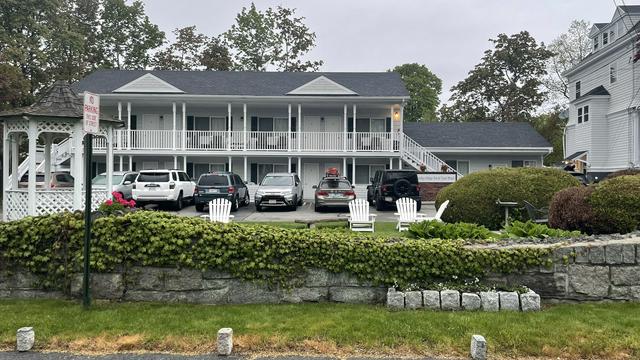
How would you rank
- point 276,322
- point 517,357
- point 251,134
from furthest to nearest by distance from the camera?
1. point 251,134
2. point 276,322
3. point 517,357

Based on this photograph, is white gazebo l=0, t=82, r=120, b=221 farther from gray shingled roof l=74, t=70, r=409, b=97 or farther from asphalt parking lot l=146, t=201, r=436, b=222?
gray shingled roof l=74, t=70, r=409, b=97

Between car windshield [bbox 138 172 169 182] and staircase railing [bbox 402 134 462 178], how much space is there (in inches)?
517

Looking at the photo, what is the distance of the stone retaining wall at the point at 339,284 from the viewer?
19.9 ft

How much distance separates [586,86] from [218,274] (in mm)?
31801

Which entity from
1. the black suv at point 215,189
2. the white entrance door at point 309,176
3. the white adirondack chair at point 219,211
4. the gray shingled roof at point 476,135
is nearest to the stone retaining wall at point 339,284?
the white adirondack chair at point 219,211

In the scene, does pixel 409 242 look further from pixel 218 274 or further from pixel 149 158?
pixel 149 158

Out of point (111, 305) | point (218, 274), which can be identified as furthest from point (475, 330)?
point (111, 305)

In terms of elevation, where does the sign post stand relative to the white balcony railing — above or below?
below

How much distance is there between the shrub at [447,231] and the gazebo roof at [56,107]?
8.30 m

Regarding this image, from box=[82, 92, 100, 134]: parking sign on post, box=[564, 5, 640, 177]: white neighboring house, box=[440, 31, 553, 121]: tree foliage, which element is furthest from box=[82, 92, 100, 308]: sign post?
box=[440, 31, 553, 121]: tree foliage

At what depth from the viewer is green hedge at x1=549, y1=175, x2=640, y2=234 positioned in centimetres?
752

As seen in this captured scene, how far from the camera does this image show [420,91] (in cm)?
5381

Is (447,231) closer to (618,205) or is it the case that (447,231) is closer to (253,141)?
(618,205)

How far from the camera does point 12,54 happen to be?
94.2 ft
